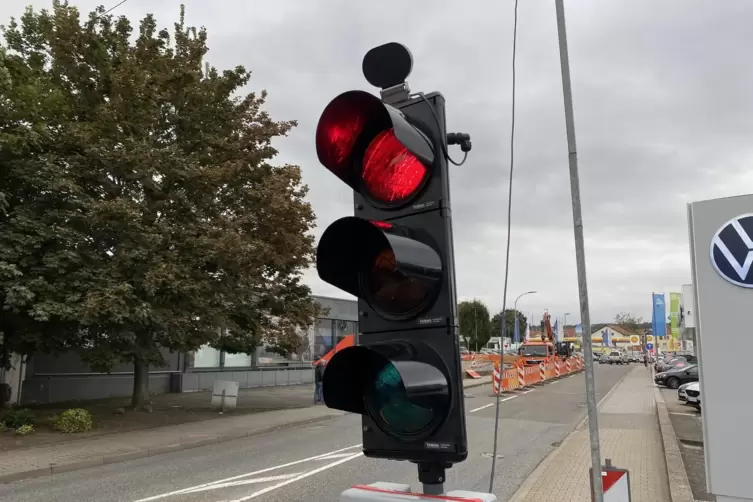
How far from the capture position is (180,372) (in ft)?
77.7

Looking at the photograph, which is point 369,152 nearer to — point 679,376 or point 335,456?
point 335,456

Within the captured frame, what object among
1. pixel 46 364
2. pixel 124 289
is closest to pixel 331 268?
pixel 124 289

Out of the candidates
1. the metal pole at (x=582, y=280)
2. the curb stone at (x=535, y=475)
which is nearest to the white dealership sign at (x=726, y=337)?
the metal pole at (x=582, y=280)

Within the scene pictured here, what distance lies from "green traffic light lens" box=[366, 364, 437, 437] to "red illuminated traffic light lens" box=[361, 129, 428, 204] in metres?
0.65

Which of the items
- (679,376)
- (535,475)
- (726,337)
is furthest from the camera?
(679,376)

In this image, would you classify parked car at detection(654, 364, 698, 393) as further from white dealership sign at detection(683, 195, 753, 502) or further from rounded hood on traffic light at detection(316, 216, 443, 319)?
rounded hood on traffic light at detection(316, 216, 443, 319)

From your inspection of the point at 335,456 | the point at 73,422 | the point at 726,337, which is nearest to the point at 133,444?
the point at 73,422

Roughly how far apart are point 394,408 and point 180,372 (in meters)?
23.5

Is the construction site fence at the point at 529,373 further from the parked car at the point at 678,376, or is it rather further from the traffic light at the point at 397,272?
the traffic light at the point at 397,272

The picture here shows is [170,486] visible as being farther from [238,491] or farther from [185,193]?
[185,193]

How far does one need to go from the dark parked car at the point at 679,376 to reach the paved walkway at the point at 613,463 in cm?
1380

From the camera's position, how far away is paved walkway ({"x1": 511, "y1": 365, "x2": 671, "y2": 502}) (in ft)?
25.8

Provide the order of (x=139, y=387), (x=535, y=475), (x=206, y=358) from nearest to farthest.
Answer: (x=535, y=475)
(x=139, y=387)
(x=206, y=358)

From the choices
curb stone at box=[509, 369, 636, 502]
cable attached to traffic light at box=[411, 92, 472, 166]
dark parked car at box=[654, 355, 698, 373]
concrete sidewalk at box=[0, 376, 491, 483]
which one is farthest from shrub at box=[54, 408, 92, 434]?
dark parked car at box=[654, 355, 698, 373]
